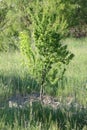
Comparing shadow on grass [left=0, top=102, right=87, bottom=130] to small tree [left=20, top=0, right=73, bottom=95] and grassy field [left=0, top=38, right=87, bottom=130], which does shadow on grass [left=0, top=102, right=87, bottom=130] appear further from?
small tree [left=20, top=0, right=73, bottom=95]

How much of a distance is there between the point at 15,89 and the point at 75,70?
2.41m

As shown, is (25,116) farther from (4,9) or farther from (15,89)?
(4,9)

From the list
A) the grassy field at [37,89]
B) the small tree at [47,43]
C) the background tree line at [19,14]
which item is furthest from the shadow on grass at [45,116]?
the background tree line at [19,14]

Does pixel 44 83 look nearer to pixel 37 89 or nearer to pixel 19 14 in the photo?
pixel 37 89

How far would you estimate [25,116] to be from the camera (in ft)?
16.9

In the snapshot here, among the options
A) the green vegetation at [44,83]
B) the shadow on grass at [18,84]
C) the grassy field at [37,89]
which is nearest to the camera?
the grassy field at [37,89]

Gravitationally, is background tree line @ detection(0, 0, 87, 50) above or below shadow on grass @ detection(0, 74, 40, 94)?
above

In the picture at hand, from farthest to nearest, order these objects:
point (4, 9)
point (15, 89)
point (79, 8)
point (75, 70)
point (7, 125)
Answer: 1. point (79, 8)
2. point (4, 9)
3. point (75, 70)
4. point (15, 89)
5. point (7, 125)

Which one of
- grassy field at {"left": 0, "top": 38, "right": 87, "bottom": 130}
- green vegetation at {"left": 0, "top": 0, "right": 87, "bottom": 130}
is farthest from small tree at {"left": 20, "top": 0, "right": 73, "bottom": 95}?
grassy field at {"left": 0, "top": 38, "right": 87, "bottom": 130}

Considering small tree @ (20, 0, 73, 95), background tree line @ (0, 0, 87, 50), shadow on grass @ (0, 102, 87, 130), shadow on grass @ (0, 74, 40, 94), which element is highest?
background tree line @ (0, 0, 87, 50)

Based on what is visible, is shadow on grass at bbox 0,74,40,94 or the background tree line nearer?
shadow on grass at bbox 0,74,40,94

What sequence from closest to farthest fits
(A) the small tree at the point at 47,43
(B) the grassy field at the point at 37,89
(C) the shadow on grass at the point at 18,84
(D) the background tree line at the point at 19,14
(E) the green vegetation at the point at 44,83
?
(B) the grassy field at the point at 37,89
(E) the green vegetation at the point at 44,83
(A) the small tree at the point at 47,43
(C) the shadow on grass at the point at 18,84
(D) the background tree line at the point at 19,14

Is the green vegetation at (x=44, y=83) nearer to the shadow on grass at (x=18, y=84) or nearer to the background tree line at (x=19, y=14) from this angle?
the shadow on grass at (x=18, y=84)

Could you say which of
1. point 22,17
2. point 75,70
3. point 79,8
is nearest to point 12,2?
point 22,17
